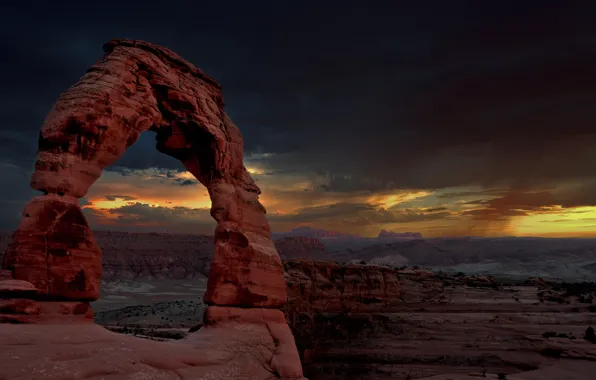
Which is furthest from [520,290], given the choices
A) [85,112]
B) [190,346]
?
[85,112]

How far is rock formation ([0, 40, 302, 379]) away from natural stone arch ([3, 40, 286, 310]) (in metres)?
0.02

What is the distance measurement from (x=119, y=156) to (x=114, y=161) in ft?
0.66

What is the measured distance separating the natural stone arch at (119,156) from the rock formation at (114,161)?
25mm

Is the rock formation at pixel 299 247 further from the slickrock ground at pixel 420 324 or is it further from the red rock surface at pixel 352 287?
the red rock surface at pixel 352 287

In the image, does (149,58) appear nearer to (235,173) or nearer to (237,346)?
(235,173)

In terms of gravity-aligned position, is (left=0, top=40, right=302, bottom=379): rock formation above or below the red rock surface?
above

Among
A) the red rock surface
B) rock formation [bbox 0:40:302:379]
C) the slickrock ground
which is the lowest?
the slickrock ground

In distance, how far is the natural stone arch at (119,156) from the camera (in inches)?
354

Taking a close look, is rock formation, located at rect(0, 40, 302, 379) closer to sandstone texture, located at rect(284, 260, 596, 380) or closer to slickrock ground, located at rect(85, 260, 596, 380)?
slickrock ground, located at rect(85, 260, 596, 380)

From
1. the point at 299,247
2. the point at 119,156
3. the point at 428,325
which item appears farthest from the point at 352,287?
the point at 299,247

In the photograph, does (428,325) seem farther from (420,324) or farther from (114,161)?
(114,161)

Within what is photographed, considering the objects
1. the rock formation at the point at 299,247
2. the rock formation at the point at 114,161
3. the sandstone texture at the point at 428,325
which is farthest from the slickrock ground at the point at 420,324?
the rock formation at the point at 299,247

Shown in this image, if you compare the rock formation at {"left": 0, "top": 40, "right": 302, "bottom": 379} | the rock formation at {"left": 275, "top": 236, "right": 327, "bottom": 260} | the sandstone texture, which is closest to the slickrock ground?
the sandstone texture

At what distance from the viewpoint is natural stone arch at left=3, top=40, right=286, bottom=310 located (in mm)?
9000
